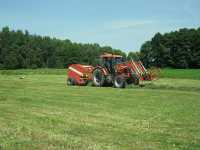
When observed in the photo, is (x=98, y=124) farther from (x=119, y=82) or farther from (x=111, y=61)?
(x=111, y=61)

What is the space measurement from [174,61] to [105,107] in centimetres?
6702

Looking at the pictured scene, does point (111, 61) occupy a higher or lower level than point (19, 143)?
higher

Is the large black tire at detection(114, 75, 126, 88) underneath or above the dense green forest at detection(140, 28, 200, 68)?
underneath

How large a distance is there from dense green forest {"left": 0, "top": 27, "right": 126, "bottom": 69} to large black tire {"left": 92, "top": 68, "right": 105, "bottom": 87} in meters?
55.6

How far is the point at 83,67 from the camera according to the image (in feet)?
76.5

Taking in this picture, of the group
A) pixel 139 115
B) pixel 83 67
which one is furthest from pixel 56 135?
pixel 83 67

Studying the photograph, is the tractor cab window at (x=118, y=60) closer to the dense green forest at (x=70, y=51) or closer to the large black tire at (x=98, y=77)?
the large black tire at (x=98, y=77)

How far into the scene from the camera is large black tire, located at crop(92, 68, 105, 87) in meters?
21.5

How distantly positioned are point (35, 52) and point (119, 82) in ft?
238

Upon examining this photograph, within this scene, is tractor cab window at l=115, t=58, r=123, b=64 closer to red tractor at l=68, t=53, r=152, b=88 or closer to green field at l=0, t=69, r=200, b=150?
red tractor at l=68, t=53, r=152, b=88

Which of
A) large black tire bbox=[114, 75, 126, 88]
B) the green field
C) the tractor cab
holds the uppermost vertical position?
the tractor cab

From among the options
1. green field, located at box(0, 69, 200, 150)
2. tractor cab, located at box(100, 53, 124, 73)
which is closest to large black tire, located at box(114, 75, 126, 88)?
tractor cab, located at box(100, 53, 124, 73)

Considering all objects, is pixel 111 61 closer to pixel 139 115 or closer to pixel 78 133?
pixel 139 115

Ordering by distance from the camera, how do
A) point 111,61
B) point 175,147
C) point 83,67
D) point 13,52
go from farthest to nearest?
point 13,52 → point 83,67 → point 111,61 → point 175,147
